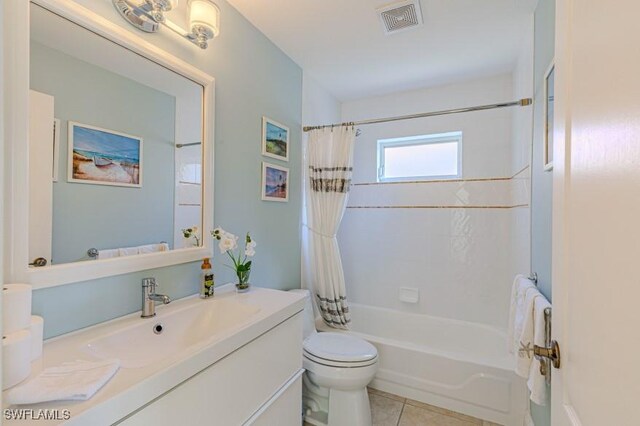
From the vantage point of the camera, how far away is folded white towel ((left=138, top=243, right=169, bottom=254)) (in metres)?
1.24

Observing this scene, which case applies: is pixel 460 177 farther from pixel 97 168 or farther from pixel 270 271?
pixel 97 168

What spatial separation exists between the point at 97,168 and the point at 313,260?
1568mm

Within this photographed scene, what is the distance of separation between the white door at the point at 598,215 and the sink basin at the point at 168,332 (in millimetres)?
964

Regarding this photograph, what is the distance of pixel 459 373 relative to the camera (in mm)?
1915

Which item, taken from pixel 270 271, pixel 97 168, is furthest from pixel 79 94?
pixel 270 271

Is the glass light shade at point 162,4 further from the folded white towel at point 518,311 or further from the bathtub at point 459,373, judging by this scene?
the bathtub at point 459,373

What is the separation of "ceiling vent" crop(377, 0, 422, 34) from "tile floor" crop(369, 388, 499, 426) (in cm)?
245

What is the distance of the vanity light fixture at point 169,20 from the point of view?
1156 millimetres

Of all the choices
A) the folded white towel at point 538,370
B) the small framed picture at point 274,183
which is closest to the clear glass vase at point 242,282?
the small framed picture at point 274,183

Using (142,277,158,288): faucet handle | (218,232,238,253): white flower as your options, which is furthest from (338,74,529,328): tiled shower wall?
(142,277,158,288): faucet handle

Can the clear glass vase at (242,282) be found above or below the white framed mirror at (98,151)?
below

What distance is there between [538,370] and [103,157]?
1814 millimetres

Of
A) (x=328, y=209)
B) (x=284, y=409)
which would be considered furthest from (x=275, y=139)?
(x=284, y=409)

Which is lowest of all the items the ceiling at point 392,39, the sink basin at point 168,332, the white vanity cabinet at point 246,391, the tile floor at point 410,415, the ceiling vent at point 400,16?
the tile floor at point 410,415
